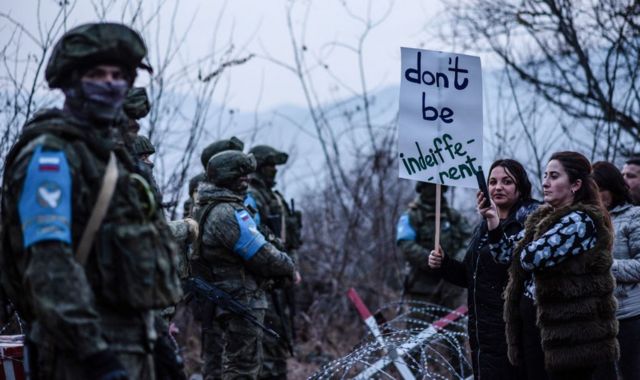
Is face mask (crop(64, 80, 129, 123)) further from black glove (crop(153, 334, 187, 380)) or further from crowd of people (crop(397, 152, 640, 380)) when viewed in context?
crowd of people (crop(397, 152, 640, 380))

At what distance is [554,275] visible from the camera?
5.88 m

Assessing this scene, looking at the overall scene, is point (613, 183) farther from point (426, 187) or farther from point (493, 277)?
point (426, 187)

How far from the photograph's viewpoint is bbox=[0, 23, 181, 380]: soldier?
342 centimetres

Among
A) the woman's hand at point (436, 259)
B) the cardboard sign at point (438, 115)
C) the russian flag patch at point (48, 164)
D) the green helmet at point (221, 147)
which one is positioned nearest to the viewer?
the russian flag patch at point (48, 164)

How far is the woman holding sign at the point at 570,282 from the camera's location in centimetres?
579

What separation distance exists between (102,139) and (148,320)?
28.0 inches

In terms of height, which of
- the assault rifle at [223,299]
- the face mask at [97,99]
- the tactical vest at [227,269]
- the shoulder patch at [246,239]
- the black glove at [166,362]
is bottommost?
the black glove at [166,362]

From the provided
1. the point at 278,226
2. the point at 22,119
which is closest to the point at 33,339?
the point at 22,119

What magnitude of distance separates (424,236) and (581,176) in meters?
4.80

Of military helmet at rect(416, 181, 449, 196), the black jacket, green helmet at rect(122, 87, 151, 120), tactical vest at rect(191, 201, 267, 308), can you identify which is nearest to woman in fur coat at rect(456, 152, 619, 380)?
the black jacket

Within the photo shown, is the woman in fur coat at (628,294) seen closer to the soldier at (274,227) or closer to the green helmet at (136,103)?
the soldier at (274,227)

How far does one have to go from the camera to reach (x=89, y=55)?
3.70 meters

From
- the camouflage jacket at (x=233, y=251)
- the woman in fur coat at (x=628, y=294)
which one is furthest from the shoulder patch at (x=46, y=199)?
the woman in fur coat at (x=628, y=294)

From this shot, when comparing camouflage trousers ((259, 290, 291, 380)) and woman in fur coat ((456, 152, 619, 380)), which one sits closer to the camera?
woman in fur coat ((456, 152, 619, 380))
